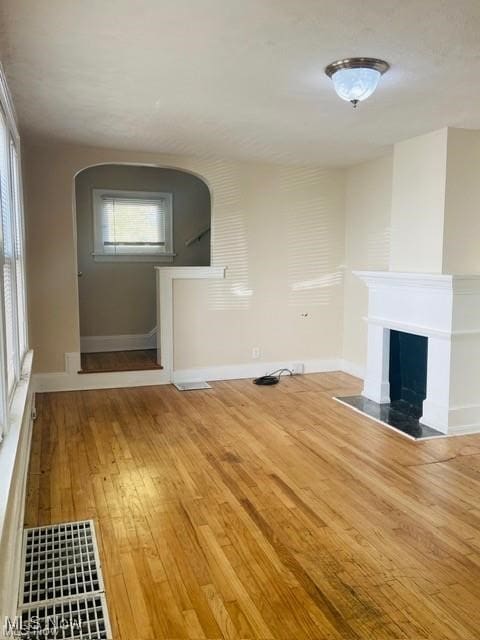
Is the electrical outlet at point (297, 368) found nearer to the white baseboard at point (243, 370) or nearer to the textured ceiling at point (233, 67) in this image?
the white baseboard at point (243, 370)

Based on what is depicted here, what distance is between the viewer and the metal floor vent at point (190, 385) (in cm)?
515

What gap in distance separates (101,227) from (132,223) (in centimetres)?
39

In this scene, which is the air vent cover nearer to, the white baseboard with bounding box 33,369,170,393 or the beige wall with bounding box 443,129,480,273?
the white baseboard with bounding box 33,369,170,393

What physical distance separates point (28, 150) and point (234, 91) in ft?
8.00

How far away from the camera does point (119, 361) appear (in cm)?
573

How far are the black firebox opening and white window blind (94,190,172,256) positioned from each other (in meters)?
3.23

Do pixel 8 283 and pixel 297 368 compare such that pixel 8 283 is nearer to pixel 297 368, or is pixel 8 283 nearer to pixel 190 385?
pixel 190 385

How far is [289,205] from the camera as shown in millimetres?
5594

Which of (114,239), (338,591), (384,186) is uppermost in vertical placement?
(384,186)

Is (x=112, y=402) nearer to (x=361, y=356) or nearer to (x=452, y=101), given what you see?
(x=361, y=356)

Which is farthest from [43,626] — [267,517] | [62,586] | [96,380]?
[96,380]

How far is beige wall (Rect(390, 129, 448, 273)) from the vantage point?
399 cm

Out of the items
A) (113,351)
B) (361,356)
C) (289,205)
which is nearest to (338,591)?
(361,356)

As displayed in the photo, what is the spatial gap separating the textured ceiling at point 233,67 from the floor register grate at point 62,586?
229 centimetres
